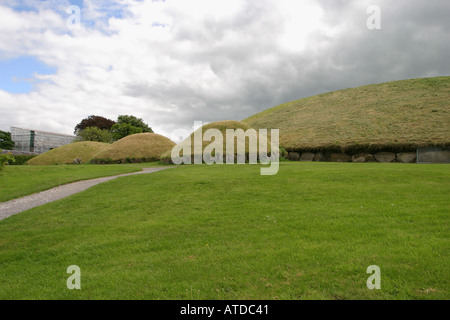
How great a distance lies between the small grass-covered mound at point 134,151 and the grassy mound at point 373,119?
17.3m

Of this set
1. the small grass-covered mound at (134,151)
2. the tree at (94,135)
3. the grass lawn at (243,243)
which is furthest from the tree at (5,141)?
the grass lawn at (243,243)

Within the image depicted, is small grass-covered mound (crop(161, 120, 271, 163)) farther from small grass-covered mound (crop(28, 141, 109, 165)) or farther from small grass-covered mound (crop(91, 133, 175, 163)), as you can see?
small grass-covered mound (crop(28, 141, 109, 165))

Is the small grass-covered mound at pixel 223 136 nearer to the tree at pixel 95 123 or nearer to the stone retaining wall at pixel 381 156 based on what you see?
the stone retaining wall at pixel 381 156

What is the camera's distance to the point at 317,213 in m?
6.99

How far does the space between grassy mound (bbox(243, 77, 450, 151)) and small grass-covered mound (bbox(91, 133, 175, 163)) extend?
17326 millimetres

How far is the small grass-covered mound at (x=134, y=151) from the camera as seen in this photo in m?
35.5

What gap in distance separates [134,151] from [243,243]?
33.6 meters

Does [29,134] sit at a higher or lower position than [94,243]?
higher

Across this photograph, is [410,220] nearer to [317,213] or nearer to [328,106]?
[317,213]

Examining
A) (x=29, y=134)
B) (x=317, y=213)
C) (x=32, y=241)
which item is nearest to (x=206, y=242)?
(x=317, y=213)

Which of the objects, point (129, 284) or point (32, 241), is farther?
point (32, 241)

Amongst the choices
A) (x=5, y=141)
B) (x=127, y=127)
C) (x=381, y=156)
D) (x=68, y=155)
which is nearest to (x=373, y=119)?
(x=381, y=156)

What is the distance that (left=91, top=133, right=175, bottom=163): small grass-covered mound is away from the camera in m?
35.5
